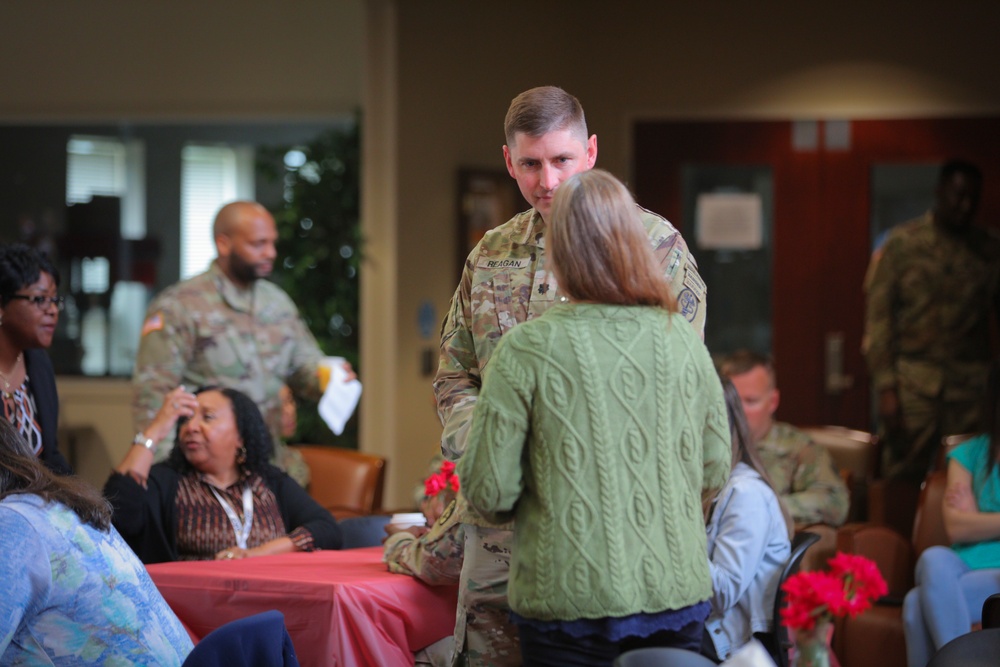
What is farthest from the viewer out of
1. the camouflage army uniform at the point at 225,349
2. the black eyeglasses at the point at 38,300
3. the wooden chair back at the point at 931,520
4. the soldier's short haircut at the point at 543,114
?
the camouflage army uniform at the point at 225,349

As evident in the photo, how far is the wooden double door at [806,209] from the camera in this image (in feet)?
22.9

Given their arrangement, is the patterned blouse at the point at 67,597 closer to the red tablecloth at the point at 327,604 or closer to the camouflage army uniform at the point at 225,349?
the red tablecloth at the point at 327,604

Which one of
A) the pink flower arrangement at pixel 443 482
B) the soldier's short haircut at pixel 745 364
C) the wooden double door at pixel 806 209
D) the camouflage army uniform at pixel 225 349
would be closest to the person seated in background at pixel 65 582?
the pink flower arrangement at pixel 443 482

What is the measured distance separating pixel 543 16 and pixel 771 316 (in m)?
2.19

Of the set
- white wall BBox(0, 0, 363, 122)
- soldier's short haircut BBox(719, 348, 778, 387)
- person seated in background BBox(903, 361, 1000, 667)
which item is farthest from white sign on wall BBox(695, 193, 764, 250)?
person seated in background BBox(903, 361, 1000, 667)

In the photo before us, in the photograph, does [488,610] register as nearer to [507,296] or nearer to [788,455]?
[507,296]

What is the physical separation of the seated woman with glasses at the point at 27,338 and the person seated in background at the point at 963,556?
2614mm

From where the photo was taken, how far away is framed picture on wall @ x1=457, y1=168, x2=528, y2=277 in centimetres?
658

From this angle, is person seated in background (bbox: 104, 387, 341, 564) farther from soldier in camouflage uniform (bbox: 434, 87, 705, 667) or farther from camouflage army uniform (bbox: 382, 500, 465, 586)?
soldier in camouflage uniform (bbox: 434, 87, 705, 667)

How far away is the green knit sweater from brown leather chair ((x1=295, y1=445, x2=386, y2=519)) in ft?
10.2

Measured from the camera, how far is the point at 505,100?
672 cm

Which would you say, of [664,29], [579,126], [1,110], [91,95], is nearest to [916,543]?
[579,126]

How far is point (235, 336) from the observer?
4.90m

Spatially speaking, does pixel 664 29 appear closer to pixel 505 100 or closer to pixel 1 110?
pixel 505 100
